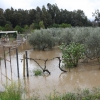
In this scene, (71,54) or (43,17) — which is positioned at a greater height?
(43,17)

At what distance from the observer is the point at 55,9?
5675 cm

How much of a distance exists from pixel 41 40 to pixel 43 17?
97.8 ft

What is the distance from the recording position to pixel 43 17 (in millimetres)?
50875

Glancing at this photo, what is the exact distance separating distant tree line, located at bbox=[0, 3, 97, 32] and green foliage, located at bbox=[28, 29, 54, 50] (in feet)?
74.5

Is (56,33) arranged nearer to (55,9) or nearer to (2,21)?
(2,21)

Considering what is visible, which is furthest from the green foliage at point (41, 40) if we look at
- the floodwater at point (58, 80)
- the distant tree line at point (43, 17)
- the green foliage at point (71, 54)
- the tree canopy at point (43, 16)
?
the tree canopy at point (43, 16)

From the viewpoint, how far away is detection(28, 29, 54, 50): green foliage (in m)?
21.7

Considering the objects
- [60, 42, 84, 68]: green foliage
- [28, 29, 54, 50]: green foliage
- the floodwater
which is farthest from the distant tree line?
the floodwater

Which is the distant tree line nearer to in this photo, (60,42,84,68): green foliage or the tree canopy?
the tree canopy

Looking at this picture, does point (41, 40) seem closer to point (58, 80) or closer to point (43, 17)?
point (58, 80)

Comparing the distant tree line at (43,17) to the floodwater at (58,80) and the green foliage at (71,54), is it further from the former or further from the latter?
the floodwater at (58,80)

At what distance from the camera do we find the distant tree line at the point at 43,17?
164 ft

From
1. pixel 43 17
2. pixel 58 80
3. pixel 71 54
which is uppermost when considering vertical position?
pixel 43 17

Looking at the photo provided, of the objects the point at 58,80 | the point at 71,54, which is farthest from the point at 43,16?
the point at 58,80
